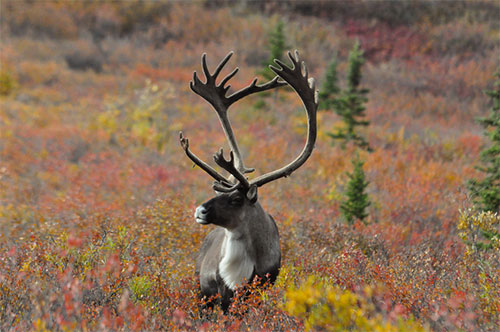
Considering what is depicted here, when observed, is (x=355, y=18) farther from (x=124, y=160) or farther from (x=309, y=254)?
(x=309, y=254)

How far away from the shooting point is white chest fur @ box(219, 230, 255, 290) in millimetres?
4414

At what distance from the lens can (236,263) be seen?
14.5 ft

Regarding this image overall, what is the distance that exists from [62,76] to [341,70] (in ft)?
47.4

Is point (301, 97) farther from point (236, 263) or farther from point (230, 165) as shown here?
point (236, 263)

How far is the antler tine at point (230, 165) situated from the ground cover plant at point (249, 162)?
41.2 inches

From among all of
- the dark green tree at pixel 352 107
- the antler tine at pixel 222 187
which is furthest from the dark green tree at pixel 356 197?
the dark green tree at pixel 352 107

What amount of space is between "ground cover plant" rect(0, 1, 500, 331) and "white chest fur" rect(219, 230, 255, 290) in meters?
0.25

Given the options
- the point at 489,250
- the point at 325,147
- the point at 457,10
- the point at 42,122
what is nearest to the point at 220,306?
the point at 489,250

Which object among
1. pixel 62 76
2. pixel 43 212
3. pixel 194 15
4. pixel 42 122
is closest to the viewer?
pixel 43 212

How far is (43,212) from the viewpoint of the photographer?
26.6 ft

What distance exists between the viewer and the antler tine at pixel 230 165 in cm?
401

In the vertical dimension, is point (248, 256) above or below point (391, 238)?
→ above

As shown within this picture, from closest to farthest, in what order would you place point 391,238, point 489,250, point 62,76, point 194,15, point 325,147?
1. point 489,250
2. point 391,238
3. point 325,147
4. point 62,76
5. point 194,15

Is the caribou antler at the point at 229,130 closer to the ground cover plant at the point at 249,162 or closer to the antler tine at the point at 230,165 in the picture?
the antler tine at the point at 230,165
